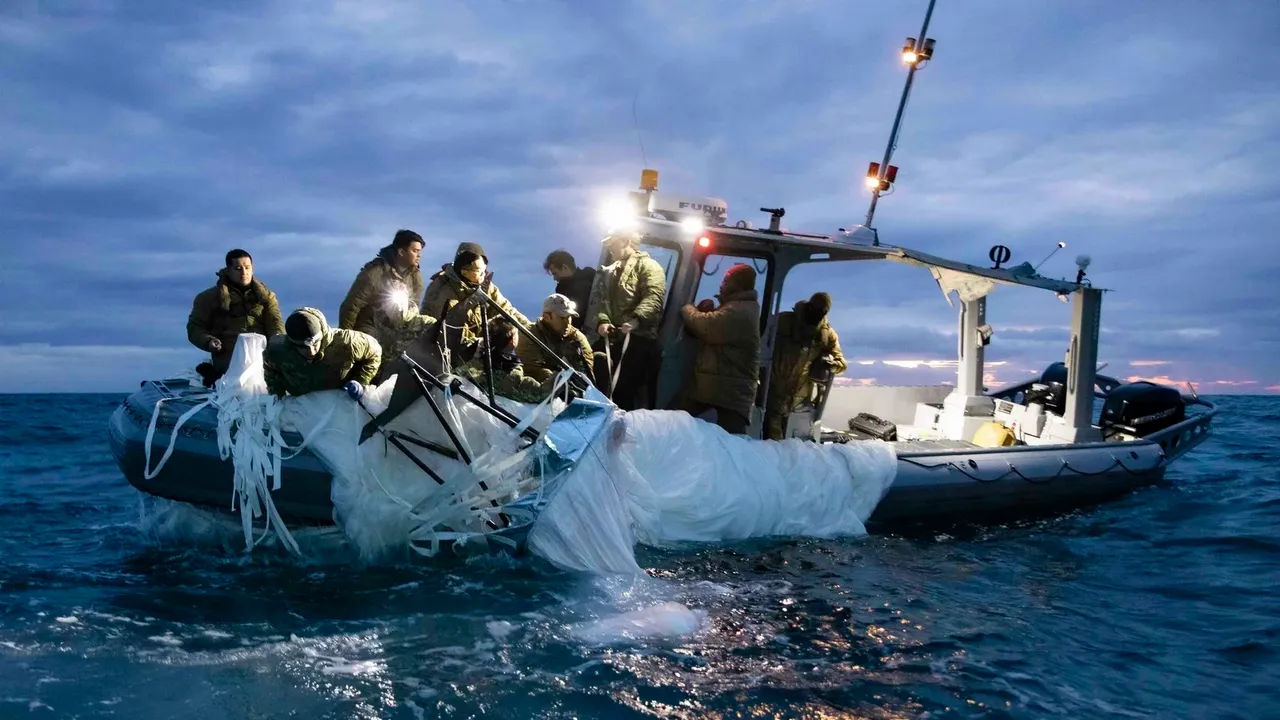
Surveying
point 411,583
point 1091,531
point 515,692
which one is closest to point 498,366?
point 411,583

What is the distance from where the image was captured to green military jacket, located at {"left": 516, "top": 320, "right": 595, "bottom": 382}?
227 inches

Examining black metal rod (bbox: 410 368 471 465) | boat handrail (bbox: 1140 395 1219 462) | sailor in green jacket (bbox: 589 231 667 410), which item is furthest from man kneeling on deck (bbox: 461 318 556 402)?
boat handrail (bbox: 1140 395 1219 462)

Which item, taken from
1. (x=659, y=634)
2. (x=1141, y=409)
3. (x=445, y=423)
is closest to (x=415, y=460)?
(x=445, y=423)

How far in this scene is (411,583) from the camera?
191 inches

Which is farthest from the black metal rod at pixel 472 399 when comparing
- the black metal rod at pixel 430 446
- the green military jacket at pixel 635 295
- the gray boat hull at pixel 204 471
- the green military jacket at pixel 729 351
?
the green military jacket at pixel 729 351

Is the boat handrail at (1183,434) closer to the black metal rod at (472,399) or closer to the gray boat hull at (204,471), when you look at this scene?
the black metal rod at (472,399)

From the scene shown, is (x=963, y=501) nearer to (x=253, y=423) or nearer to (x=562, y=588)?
(x=562, y=588)

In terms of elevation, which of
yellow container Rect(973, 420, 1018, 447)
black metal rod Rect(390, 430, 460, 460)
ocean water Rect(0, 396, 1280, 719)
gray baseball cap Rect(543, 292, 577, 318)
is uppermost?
gray baseball cap Rect(543, 292, 577, 318)

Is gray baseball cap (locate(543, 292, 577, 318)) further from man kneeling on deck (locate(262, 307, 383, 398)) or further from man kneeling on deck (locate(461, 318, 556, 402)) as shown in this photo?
man kneeling on deck (locate(262, 307, 383, 398))

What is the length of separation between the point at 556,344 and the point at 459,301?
729 mm

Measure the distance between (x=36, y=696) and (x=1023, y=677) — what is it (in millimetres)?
4441

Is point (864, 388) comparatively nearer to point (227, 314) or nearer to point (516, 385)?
point (516, 385)

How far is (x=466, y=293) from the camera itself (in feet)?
18.2

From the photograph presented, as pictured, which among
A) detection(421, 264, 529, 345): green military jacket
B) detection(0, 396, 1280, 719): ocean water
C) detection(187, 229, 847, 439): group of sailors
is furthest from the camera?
detection(187, 229, 847, 439): group of sailors
